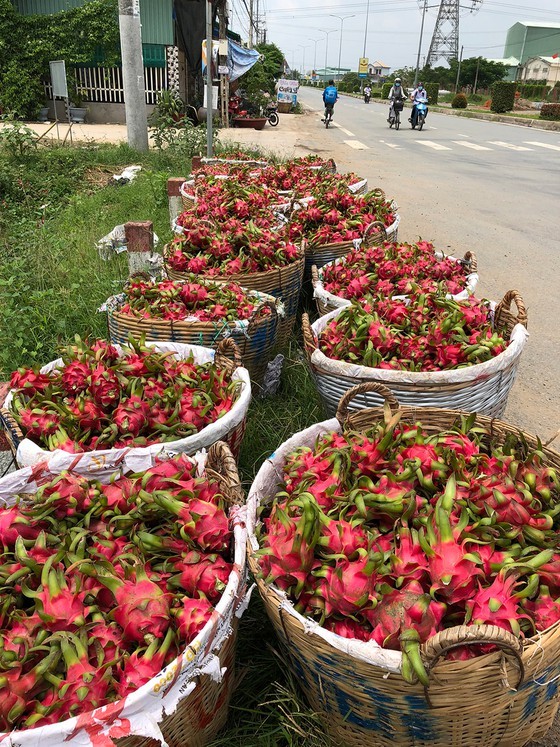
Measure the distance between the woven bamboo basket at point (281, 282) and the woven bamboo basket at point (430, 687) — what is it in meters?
2.09

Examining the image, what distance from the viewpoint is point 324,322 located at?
10.0 ft

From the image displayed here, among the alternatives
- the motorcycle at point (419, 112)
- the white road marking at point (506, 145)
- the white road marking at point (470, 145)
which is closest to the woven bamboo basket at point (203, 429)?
the white road marking at point (470, 145)

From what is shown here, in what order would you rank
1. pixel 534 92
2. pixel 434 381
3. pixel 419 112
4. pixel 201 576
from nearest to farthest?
pixel 201 576 → pixel 434 381 → pixel 419 112 → pixel 534 92

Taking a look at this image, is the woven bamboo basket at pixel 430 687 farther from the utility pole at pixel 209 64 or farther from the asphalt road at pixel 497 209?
the utility pole at pixel 209 64

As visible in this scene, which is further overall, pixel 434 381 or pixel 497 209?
pixel 497 209

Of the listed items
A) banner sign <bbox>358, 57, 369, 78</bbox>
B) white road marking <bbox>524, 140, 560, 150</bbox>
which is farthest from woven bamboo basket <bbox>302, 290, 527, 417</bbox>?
banner sign <bbox>358, 57, 369, 78</bbox>

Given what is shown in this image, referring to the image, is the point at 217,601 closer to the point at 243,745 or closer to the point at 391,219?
the point at 243,745

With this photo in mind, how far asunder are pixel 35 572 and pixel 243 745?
0.76 metres

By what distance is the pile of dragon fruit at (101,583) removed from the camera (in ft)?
4.32

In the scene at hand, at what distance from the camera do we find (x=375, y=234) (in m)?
4.44

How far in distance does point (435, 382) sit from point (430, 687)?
1.31 m

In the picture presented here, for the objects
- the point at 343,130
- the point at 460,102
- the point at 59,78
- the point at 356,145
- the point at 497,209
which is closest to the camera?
the point at 497,209

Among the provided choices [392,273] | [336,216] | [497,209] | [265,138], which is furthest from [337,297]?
[265,138]

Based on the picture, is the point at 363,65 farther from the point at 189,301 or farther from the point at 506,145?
the point at 189,301
